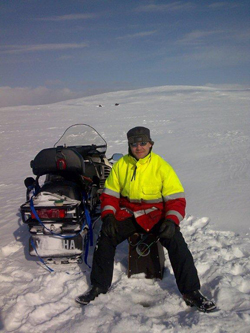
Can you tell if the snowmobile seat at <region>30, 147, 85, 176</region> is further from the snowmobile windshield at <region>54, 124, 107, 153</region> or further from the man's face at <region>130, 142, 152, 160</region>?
the snowmobile windshield at <region>54, 124, 107, 153</region>

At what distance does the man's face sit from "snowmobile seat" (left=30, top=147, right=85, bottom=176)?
77 cm

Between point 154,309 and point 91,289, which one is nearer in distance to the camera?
point 154,309

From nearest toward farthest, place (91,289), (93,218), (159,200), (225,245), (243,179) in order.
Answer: (91,289) → (159,200) → (225,245) → (93,218) → (243,179)

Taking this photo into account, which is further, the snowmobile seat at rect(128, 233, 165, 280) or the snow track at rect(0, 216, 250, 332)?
the snowmobile seat at rect(128, 233, 165, 280)

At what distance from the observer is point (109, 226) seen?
9.83ft

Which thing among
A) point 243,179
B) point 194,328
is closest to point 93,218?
→ point 194,328

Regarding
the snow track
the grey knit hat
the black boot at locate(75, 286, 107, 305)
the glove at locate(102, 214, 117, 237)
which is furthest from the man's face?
the black boot at locate(75, 286, 107, 305)

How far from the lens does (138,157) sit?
126 inches

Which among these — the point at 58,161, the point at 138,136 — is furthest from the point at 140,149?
the point at 58,161

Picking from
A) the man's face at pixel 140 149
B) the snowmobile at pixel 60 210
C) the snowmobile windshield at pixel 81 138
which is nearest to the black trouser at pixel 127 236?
the snowmobile at pixel 60 210

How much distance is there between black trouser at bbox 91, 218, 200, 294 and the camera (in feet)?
8.87

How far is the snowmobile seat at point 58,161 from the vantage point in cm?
A: 357

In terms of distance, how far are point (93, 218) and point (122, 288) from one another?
1063 millimetres

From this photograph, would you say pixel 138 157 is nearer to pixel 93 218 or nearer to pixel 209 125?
pixel 93 218
